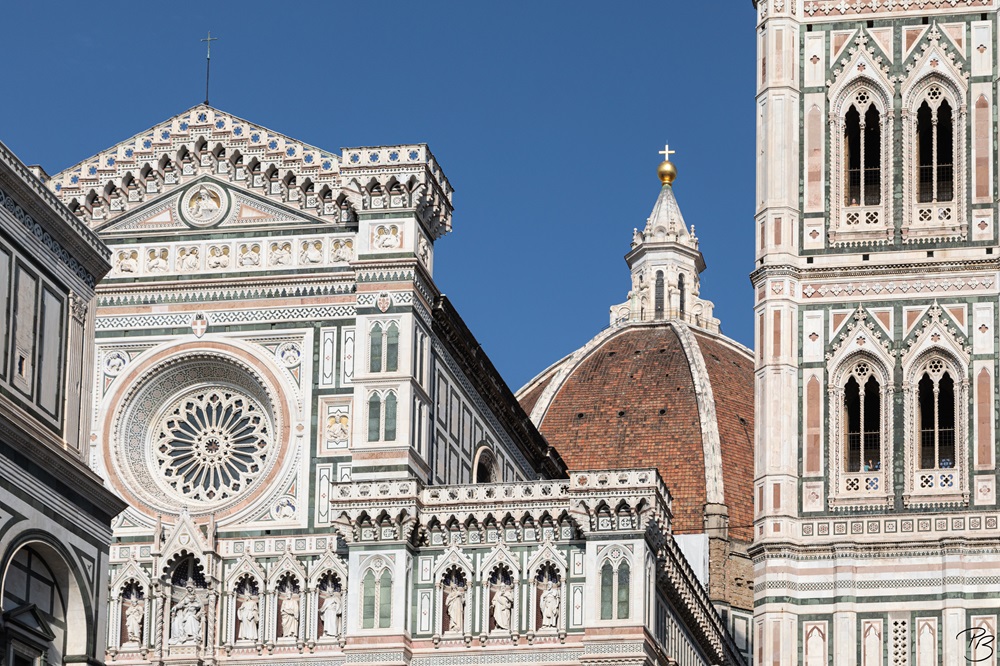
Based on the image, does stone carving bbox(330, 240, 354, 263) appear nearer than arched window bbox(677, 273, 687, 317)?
Yes

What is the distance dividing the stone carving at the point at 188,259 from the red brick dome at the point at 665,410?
1576 inches

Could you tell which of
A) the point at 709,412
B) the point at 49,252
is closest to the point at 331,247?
the point at 49,252

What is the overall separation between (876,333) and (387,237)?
8.36 metres

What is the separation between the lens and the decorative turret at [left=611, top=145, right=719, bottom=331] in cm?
9450

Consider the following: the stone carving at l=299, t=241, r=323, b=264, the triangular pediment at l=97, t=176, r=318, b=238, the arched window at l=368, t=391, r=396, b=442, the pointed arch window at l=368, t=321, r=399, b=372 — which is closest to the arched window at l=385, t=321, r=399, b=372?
the pointed arch window at l=368, t=321, r=399, b=372

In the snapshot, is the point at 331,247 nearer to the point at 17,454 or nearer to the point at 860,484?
the point at 860,484

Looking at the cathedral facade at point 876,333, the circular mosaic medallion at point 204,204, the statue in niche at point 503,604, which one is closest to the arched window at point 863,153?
the cathedral facade at point 876,333

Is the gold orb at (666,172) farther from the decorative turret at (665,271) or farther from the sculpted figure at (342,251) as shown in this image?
the sculpted figure at (342,251)

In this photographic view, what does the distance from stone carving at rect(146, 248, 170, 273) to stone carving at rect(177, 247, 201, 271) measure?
0.76 feet

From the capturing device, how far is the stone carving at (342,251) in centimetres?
4325

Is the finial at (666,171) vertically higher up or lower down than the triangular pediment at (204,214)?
higher up

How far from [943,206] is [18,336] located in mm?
21005

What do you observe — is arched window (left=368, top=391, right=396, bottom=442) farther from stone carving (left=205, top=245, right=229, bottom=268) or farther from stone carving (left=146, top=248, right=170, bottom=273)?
stone carving (left=146, top=248, right=170, bottom=273)

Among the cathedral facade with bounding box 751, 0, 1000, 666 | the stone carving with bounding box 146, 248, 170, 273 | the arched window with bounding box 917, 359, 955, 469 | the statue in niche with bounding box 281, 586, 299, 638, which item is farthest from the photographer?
the stone carving with bounding box 146, 248, 170, 273
